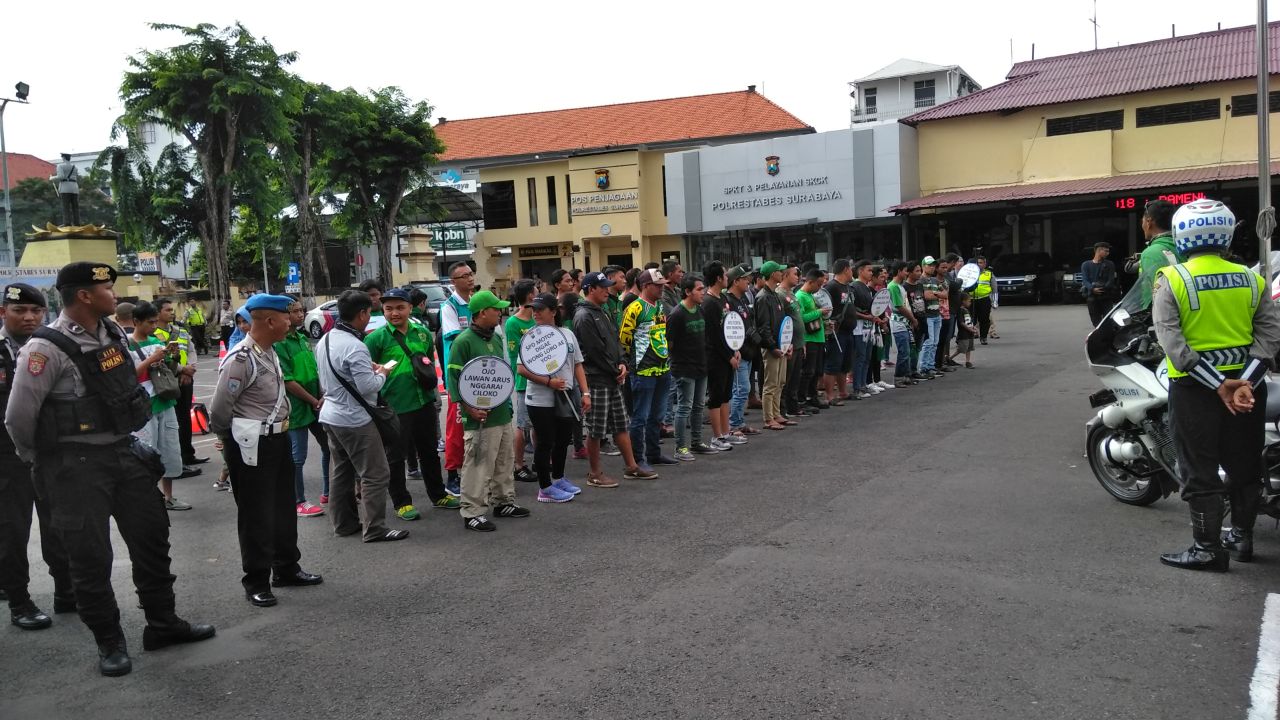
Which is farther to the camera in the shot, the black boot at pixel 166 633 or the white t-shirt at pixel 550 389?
the white t-shirt at pixel 550 389

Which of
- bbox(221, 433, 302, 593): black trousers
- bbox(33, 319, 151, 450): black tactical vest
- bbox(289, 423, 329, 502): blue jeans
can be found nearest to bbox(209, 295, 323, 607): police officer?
bbox(221, 433, 302, 593): black trousers

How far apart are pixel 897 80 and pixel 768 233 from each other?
136 feet

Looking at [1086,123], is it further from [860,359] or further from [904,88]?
[904,88]

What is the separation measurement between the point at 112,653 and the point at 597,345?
4514 millimetres

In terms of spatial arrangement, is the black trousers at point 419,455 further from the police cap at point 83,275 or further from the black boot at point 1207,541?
the black boot at point 1207,541

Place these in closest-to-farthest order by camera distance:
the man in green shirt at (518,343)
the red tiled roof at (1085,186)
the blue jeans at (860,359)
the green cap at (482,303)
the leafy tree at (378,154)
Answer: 1. the green cap at (482,303)
2. the man in green shirt at (518,343)
3. the blue jeans at (860,359)
4. the red tiled roof at (1085,186)
5. the leafy tree at (378,154)

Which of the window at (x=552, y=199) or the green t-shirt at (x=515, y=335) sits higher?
the window at (x=552, y=199)

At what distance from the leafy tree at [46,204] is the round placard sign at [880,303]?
69.2 m

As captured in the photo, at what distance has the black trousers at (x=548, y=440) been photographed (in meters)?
7.81

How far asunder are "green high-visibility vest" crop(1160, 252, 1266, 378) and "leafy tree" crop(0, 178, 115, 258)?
7543cm

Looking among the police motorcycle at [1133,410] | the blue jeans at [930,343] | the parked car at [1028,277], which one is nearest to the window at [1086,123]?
the parked car at [1028,277]

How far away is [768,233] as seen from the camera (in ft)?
132

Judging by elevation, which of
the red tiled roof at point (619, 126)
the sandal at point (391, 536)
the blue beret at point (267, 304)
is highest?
the red tiled roof at point (619, 126)

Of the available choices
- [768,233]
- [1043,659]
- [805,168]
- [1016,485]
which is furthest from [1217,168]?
[1043,659]
